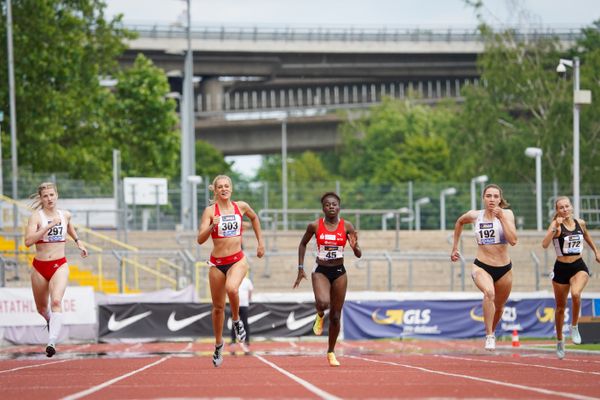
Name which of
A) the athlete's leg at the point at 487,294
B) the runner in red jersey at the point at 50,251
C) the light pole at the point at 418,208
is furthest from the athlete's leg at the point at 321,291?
the light pole at the point at 418,208

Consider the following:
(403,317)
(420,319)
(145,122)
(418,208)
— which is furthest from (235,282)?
(145,122)

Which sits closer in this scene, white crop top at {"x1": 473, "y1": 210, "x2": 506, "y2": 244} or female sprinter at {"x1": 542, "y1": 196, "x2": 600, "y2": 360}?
white crop top at {"x1": 473, "y1": 210, "x2": 506, "y2": 244}

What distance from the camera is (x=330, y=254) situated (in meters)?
17.8

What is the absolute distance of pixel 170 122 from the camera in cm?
6366

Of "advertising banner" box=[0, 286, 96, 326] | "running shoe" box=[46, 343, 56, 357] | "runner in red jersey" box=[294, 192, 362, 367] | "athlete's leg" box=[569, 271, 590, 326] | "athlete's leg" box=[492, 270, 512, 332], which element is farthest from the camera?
"advertising banner" box=[0, 286, 96, 326]

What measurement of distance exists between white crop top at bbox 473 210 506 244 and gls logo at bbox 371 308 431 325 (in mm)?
14944

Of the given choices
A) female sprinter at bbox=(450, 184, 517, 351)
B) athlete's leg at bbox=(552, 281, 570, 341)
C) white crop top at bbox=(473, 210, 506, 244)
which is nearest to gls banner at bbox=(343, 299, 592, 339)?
athlete's leg at bbox=(552, 281, 570, 341)

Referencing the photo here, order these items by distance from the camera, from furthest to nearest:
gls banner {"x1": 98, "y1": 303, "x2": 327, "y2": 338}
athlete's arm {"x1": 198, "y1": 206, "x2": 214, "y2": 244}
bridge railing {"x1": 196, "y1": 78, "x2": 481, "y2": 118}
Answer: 1. bridge railing {"x1": 196, "y1": 78, "x2": 481, "y2": 118}
2. gls banner {"x1": 98, "y1": 303, "x2": 327, "y2": 338}
3. athlete's arm {"x1": 198, "y1": 206, "x2": 214, "y2": 244}

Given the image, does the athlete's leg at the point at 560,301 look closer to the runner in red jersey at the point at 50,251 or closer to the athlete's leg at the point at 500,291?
the athlete's leg at the point at 500,291

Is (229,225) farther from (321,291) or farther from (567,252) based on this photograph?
(567,252)

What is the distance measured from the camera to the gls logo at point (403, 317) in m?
33.7

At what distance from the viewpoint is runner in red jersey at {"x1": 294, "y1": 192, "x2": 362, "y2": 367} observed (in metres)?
17.7

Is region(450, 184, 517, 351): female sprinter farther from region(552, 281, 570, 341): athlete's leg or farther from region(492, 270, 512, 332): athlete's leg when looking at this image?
region(552, 281, 570, 341): athlete's leg

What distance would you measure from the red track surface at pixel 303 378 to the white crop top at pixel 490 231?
170 centimetres
